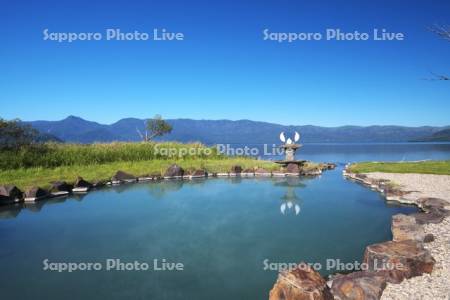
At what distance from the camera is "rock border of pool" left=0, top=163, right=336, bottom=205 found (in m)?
15.0

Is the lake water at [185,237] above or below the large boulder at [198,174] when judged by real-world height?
below

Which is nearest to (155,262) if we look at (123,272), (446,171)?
(123,272)

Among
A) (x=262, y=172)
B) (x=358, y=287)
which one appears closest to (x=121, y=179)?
(x=262, y=172)

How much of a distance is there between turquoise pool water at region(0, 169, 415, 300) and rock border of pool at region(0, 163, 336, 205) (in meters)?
0.91

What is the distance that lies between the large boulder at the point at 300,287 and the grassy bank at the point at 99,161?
14850 mm

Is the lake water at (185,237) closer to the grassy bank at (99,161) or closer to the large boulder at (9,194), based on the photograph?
the large boulder at (9,194)

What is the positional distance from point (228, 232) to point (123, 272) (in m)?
3.64

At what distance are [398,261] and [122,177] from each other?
17359mm

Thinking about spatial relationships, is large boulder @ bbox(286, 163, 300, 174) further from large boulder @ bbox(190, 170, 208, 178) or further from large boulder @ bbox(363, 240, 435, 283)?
large boulder @ bbox(363, 240, 435, 283)

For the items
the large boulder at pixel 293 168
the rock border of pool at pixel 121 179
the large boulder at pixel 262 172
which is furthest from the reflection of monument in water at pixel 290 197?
the rock border of pool at pixel 121 179

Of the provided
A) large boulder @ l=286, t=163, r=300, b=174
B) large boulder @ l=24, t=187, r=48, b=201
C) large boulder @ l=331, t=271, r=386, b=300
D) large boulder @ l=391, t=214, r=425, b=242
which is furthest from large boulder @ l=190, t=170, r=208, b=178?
large boulder @ l=331, t=271, r=386, b=300

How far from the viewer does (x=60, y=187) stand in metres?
16.9

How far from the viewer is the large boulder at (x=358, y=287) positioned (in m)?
5.42

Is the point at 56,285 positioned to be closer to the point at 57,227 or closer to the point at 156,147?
the point at 57,227
